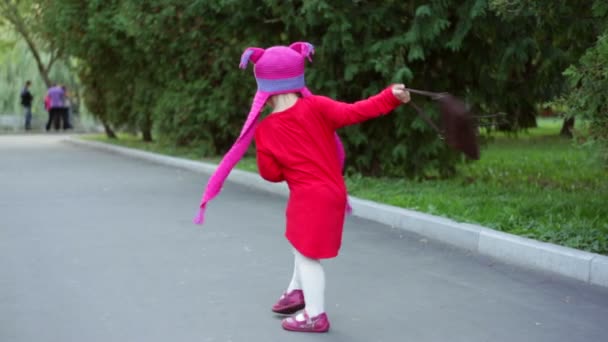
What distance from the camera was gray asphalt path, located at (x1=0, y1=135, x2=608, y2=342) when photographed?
16.4 feet

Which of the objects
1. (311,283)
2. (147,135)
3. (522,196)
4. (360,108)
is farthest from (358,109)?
(147,135)

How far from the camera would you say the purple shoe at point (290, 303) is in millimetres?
5277

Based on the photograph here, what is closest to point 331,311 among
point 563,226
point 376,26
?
point 563,226

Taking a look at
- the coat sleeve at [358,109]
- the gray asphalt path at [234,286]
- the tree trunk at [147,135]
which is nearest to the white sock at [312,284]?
the gray asphalt path at [234,286]

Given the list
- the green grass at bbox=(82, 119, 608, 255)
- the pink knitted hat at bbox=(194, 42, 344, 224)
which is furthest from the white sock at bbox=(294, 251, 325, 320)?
the green grass at bbox=(82, 119, 608, 255)

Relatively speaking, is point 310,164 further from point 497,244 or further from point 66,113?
point 66,113

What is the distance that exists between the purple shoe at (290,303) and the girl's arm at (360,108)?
41.7 inches

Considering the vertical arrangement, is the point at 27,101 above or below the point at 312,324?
below

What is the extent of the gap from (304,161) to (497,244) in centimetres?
283

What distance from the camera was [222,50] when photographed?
17.2 m

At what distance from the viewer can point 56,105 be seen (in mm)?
36188

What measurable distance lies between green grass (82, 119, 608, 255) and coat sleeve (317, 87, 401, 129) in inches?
109

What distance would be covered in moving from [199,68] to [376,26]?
7.49 meters

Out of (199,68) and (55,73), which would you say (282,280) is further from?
(55,73)
